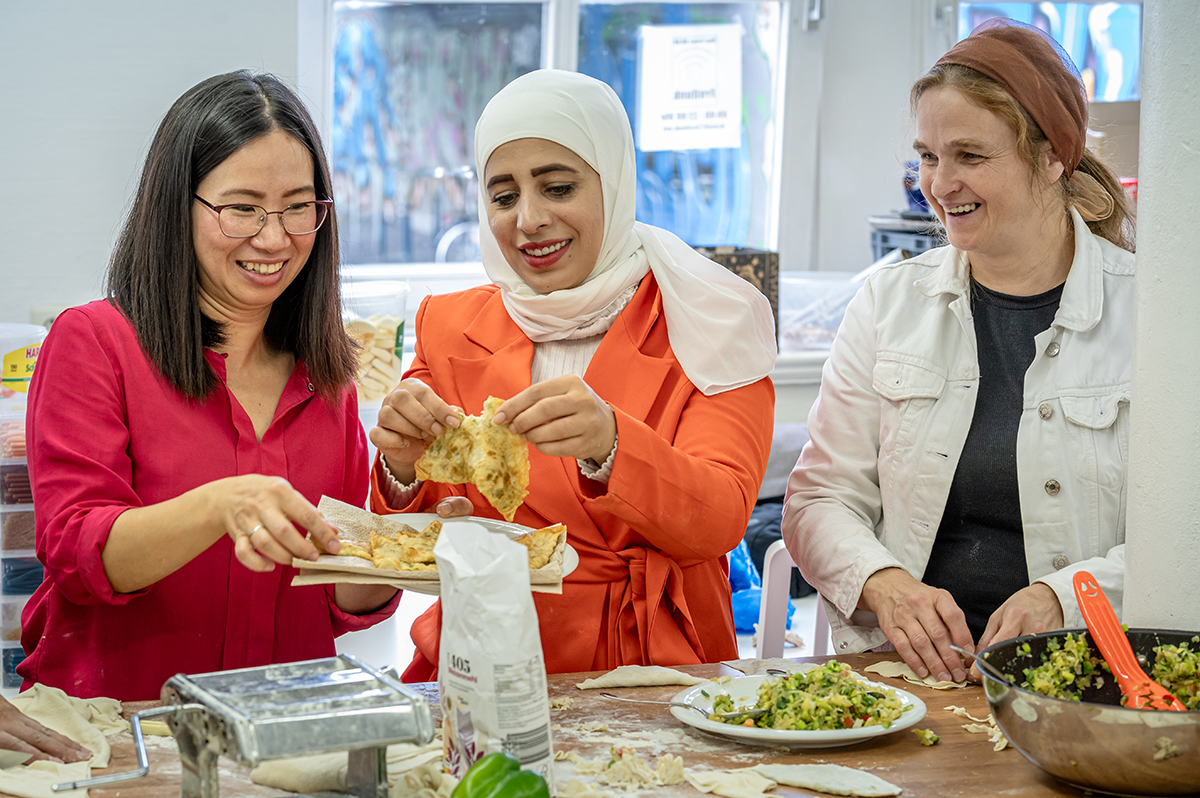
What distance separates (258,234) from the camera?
6.42 ft

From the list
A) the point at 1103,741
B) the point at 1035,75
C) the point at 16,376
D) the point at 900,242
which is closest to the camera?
the point at 1103,741

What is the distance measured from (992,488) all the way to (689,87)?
3.10 metres

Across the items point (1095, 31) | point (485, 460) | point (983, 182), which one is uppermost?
point (1095, 31)

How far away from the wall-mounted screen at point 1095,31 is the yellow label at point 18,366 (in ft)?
13.9

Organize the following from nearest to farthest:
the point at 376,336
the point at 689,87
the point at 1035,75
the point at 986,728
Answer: the point at 986,728 → the point at 1035,75 → the point at 376,336 → the point at 689,87

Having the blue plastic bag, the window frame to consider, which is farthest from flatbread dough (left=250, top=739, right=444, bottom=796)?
the blue plastic bag

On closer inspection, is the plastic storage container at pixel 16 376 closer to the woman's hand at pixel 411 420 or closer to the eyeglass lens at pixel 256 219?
the eyeglass lens at pixel 256 219

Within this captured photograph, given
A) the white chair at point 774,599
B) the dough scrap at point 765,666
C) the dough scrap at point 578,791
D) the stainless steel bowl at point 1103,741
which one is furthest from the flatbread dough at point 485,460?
the white chair at point 774,599

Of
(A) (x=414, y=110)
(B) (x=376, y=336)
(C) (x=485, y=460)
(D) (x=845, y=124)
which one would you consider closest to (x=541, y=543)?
(C) (x=485, y=460)

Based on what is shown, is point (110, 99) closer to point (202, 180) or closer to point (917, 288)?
point (202, 180)

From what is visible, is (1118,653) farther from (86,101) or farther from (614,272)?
(86,101)

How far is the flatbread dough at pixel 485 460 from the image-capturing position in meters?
1.84

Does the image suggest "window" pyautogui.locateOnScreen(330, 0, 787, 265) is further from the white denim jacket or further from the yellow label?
the white denim jacket

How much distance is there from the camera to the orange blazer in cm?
197
